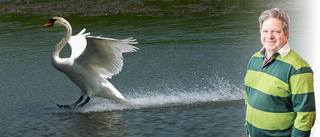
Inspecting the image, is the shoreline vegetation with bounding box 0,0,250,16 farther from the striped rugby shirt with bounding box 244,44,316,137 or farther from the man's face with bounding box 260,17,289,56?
the man's face with bounding box 260,17,289,56

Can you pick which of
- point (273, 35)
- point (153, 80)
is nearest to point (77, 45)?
point (153, 80)

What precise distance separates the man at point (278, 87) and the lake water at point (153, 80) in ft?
13.2

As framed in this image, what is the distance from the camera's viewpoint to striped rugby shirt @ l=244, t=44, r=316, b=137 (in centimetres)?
345

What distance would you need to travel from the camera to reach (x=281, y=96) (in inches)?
142

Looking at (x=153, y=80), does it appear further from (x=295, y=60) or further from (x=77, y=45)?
(x=295, y=60)

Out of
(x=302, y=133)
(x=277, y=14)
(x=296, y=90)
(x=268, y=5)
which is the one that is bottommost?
(x=268, y=5)

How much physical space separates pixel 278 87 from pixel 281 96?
0.25 feet

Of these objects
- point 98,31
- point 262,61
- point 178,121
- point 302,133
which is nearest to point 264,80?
point 262,61

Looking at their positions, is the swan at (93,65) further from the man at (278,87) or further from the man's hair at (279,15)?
the man's hair at (279,15)

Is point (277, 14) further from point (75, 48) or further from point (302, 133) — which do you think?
point (75, 48)

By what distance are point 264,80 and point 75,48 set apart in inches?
314

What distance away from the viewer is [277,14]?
→ 346 centimetres

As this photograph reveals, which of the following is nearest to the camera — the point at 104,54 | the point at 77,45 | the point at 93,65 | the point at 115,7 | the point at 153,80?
the point at 104,54

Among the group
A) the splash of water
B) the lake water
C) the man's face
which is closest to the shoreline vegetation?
the lake water
